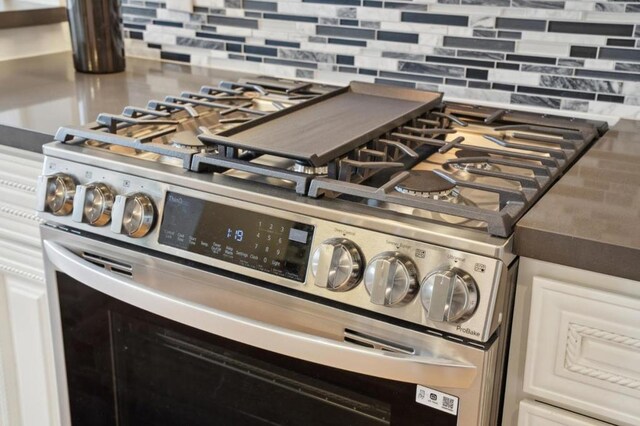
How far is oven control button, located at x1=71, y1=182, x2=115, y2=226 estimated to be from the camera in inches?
46.0

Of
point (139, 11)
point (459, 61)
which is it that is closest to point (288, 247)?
point (459, 61)

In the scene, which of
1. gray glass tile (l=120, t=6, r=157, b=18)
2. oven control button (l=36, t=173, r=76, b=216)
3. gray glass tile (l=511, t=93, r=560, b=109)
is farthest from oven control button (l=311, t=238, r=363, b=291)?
gray glass tile (l=120, t=6, r=157, b=18)

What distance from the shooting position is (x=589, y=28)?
1405 mm

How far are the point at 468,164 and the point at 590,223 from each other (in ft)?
0.85

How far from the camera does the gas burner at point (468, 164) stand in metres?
1.14

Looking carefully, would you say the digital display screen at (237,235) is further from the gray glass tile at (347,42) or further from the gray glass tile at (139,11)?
the gray glass tile at (139,11)

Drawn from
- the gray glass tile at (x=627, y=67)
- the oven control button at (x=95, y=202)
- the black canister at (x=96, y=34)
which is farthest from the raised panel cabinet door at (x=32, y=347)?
the gray glass tile at (x=627, y=67)

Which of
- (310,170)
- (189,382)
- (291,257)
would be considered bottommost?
(189,382)

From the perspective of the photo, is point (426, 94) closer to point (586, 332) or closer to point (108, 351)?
point (586, 332)

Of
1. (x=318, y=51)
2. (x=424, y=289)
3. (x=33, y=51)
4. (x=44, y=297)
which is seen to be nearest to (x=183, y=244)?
(x=424, y=289)

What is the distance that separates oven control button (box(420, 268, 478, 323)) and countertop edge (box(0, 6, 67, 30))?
145 cm

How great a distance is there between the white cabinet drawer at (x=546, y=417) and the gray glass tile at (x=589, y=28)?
76 centimetres

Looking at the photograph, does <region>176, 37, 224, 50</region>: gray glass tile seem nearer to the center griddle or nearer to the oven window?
the center griddle

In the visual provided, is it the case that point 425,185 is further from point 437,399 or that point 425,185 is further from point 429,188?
point 437,399
